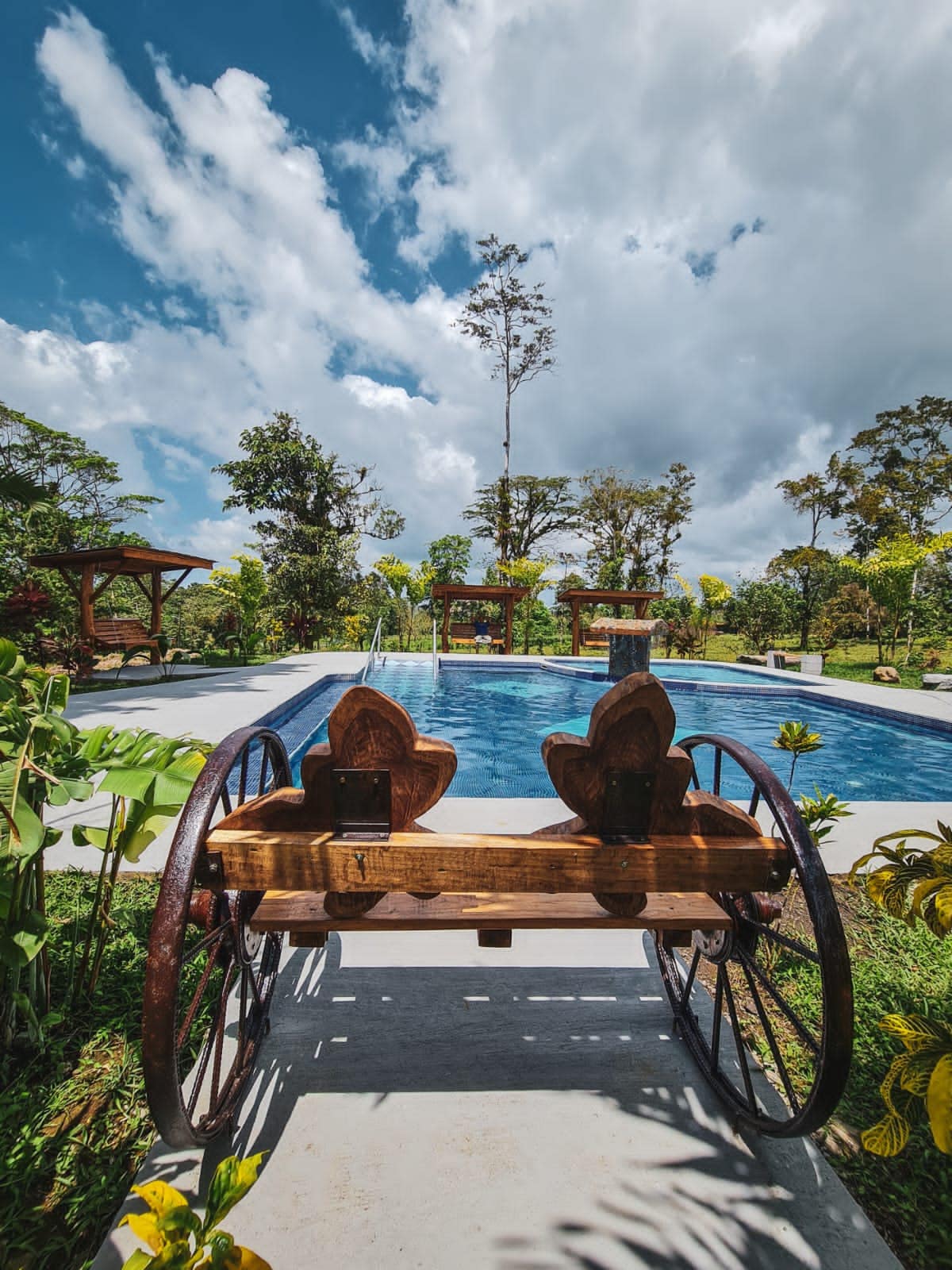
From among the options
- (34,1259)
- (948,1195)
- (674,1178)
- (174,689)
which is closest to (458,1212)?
(674,1178)

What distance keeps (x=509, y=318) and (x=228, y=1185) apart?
25798 mm

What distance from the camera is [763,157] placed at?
9766mm

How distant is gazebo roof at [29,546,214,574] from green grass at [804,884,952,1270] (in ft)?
34.5

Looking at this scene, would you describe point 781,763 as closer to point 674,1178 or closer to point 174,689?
point 674,1178

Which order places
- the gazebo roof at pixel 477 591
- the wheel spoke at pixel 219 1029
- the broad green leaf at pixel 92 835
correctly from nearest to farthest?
1. the wheel spoke at pixel 219 1029
2. the broad green leaf at pixel 92 835
3. the gazebo roof at pixel 477 591

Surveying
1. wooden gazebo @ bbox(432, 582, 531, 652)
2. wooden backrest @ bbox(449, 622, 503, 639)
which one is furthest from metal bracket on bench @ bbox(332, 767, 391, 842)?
wooden backrest @ bbox(449, 622, 503, 639)

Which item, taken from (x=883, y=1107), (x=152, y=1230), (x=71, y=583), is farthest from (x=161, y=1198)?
(x=71, y=583)

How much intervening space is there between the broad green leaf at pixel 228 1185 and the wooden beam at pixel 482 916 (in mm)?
698

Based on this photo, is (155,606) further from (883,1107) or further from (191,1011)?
(883,1107)

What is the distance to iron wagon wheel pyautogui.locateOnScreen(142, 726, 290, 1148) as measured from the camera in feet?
3.43

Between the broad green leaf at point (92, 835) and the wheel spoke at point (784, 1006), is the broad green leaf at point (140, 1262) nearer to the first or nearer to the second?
the broad green leaf at point (92, 835)

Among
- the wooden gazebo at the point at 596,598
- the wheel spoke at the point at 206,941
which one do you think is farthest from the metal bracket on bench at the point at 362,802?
the wooden gazebo at the point at 596,598

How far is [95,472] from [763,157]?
23.6 meters

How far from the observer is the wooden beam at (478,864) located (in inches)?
48.4
